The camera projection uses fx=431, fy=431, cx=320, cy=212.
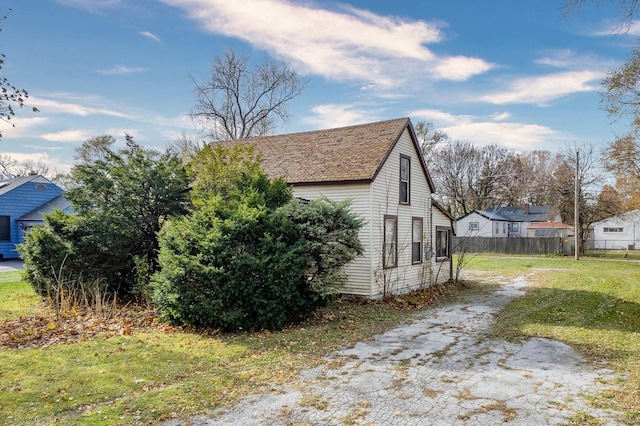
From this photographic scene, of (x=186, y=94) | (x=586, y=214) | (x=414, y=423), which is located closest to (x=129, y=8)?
(x=414, y=423)

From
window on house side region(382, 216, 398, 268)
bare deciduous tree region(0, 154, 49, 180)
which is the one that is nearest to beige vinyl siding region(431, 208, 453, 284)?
window on house side region(382, 216, 398, 268)

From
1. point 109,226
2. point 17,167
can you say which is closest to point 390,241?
point 109,226

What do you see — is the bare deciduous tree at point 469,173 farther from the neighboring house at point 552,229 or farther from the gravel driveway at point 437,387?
the gravel driveway at point 437,387

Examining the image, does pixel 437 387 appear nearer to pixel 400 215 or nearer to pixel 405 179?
pixel 400 215

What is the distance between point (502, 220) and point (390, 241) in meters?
35.5

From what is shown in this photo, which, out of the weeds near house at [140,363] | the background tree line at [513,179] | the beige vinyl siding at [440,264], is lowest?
the weeds near house at [140,363]

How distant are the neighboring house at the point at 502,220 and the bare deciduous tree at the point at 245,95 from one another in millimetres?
23076

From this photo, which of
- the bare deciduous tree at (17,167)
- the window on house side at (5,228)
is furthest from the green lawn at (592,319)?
the bare deciduous tree at (17,167)

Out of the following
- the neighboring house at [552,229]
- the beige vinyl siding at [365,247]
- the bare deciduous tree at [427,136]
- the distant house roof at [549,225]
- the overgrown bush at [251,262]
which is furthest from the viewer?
the bare deciduous tree at [427,136]

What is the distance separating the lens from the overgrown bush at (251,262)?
880 centimetres

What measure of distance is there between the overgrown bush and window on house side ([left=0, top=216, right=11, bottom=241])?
66.6ft

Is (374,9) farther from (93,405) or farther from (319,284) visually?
(93,405)

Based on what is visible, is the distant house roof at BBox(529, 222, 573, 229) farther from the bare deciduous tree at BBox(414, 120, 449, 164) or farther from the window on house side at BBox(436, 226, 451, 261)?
the window on house side at BBox(436, 226, 451, 261)

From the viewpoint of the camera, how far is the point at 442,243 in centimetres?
1786
